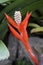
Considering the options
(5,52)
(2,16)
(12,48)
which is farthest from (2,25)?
(5,52)

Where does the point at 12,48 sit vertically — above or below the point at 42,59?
below

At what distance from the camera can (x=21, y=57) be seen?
1179mm

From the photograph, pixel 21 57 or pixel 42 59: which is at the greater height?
pixel 42 59

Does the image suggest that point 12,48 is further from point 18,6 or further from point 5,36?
point 18,6

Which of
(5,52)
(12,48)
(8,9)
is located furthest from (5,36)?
(5,52)

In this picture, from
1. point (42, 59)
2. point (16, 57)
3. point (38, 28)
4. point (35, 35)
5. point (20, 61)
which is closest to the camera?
point (42, 59)

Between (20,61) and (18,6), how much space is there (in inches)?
11.5

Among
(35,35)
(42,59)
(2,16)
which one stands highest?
(2,16)

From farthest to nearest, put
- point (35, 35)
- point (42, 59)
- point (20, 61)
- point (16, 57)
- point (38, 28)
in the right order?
point (35, 35)
point (38, 28)
point (16, 57)
point (20, 61)
point (42, 59)

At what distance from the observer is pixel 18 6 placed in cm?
118

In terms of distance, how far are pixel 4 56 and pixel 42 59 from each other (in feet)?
0.52

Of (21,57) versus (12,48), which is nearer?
(21,57)

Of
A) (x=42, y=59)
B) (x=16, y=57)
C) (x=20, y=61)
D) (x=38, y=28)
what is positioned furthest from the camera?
(x=38, y=28)

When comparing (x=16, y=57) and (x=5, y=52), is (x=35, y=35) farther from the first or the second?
(x=5, y=52)
